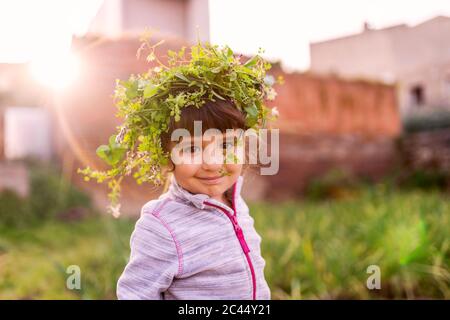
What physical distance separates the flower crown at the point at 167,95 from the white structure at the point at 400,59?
14990mm

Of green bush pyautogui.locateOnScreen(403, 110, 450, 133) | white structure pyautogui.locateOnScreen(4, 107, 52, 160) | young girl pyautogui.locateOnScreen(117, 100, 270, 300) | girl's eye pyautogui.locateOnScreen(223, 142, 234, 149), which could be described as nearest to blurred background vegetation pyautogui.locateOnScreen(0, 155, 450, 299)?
young girl pyautogui.locateOnScreen(117, 100, 270, 300)

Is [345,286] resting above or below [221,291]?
below

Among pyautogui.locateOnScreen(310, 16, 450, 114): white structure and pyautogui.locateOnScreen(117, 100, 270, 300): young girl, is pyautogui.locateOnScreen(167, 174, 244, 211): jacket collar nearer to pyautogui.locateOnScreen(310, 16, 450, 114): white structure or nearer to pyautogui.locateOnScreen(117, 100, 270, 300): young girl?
pyautogui.locateOnScreen(117, 100, 270, 300): young girl

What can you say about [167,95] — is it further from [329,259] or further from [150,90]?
[329,259]

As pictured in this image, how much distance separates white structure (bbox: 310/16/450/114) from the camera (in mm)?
16031

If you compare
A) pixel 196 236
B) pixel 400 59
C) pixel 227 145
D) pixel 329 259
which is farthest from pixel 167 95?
pixel 400 59

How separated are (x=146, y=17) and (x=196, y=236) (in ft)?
26.8

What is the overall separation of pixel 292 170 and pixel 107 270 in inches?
266

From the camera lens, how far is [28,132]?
34.4 ft

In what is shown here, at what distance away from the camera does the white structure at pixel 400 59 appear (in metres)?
16.0

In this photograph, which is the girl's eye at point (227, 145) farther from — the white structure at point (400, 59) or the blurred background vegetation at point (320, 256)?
the white structure at point (400, 59)
